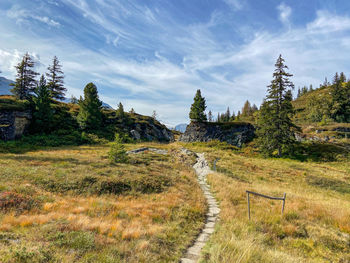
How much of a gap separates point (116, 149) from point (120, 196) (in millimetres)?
10189

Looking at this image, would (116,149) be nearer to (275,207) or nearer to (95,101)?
Answer: (275,207)

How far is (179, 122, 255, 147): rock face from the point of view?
45.1 meters

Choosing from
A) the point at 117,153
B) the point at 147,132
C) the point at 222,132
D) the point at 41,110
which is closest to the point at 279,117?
the point at 222,132

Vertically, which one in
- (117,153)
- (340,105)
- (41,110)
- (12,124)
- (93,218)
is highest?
(340,105)

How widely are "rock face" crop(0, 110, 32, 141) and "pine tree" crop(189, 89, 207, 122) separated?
3895 centimetres

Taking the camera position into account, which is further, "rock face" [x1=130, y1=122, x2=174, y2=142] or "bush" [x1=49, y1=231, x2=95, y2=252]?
"rock face" [x1=130, y1=122, x2=174, y2=142]

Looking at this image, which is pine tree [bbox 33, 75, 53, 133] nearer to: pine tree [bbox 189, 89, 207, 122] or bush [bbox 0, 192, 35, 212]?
bush [bbox 0, 192, 35, 212]

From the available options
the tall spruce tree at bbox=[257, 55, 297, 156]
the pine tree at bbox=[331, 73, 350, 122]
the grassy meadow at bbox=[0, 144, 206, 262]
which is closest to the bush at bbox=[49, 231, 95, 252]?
the grassy meadow at bbox=[0, 144, 206, 262]

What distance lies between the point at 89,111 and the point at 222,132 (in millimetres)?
36037

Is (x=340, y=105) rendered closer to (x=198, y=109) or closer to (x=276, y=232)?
(x=198, y=109)

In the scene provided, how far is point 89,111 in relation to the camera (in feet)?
146

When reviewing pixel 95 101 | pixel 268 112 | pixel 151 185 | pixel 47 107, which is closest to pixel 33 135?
pixel 47 107

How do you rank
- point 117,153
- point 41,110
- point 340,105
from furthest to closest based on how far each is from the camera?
point 340,105 < point 41,110 < point 117,153

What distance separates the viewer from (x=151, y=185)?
14031mm
